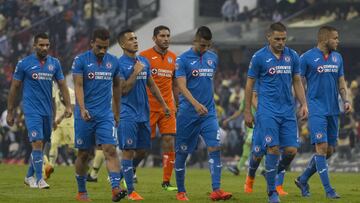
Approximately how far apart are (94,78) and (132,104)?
1096 mm

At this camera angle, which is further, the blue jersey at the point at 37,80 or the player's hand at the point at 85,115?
the blue jersey at the point at 37,80

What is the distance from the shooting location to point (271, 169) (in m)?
15.2

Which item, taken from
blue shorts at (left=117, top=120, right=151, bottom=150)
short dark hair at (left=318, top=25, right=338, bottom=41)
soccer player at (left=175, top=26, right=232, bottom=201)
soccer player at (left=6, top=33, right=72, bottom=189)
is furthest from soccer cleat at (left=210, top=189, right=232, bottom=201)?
soccer player at (left=6, top=33, right=72, bottom=189)

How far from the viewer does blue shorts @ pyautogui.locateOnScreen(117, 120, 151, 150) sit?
16.3 m

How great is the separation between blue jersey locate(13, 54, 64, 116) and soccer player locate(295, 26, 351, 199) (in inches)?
171

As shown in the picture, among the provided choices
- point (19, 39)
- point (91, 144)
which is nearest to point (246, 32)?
point (19, 39)

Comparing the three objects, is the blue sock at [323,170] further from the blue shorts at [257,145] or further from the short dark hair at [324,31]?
the short dark hair at [324,31]

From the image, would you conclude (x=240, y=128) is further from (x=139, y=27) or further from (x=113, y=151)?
(x=113, y=151)

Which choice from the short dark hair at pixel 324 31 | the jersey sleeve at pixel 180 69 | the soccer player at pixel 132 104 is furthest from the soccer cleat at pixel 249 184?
the jersey sleeve at pixel 180 69

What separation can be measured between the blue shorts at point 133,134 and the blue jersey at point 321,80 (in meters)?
2.50

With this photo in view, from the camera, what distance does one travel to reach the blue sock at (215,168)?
15781 millimetres

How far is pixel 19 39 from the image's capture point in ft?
137

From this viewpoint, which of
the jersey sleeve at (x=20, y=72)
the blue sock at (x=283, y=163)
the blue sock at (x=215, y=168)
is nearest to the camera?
the blue sock at (x=215, y=168)

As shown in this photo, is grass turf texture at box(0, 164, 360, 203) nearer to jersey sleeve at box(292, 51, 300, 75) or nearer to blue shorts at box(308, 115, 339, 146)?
blue shorts at box(308, 115, 339, 146)
